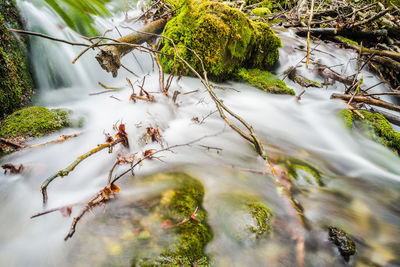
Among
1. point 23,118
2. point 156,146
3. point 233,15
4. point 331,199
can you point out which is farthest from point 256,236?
point 233,15

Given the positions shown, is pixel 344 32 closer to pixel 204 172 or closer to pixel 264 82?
pixel 264 82

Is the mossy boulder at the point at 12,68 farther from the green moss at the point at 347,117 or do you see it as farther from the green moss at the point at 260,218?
the green moss at the point at 347,117

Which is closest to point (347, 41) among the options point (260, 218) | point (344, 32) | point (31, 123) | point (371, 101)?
point (344, 32)

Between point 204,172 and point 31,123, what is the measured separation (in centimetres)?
180

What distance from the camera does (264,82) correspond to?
13.5 feet

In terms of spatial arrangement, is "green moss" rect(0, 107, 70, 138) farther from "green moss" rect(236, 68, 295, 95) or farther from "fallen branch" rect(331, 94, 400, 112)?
"fallen branch" rect(331, 94, 400, 112)

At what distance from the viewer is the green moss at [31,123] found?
2.04 meters

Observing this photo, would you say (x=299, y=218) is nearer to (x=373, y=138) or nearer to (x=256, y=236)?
(x=256, y=236)

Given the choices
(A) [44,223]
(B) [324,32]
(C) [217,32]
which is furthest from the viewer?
(B) [324,32]

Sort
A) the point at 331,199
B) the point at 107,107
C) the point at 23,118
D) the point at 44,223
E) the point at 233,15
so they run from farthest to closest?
the point at 233,15, the point at 107,107, the point at 23,118, the point at 331,199, the point at 44,223

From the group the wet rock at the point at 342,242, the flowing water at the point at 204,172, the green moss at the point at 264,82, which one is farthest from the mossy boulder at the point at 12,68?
the green moss at the point at 264,82

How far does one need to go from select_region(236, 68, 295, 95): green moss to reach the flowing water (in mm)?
143

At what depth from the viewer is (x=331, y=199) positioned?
1.96 meters

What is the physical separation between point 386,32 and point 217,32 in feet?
18.9
